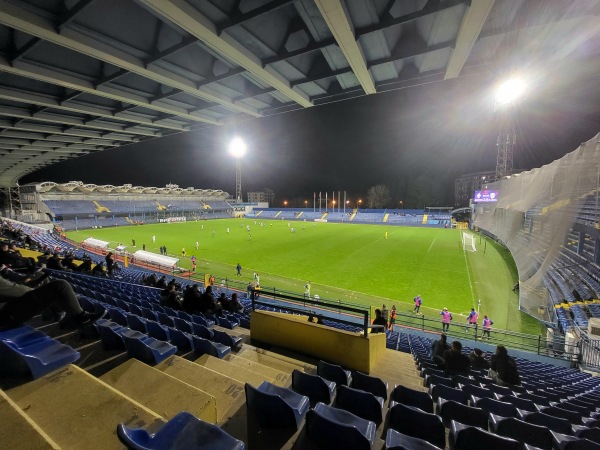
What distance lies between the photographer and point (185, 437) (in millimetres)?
1714

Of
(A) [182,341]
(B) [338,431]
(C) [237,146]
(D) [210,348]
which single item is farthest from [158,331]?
(C) [237,146]

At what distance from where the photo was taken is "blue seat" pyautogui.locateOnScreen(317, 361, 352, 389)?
3.53m

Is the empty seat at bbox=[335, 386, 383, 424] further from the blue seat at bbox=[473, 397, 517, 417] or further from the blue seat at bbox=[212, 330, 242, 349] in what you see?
the blue seat at bbox=[212, 330, 242, 349]

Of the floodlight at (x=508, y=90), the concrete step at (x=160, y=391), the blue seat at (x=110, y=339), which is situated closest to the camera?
the concrete step at (x=160, y=391)

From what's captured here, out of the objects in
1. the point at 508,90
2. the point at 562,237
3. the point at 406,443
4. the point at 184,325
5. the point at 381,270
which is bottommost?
the point at 381,270

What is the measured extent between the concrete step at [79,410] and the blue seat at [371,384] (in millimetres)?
2418

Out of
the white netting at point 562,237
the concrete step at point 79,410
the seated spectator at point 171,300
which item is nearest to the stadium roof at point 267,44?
the concrete step at point 79,410

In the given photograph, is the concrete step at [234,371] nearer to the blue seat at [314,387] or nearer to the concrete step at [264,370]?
the concrete step at [264,370]

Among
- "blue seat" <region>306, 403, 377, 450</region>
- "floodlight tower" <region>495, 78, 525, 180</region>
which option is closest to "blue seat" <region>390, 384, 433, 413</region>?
"blue seat" <region>306, 403, 377, 450</region>

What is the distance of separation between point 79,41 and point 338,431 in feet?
22.1

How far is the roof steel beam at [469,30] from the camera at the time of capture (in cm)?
371

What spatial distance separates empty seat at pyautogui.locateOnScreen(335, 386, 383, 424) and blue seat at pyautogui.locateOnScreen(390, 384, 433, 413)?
2.26 ft

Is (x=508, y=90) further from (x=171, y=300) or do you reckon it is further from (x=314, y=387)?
Result: (x=314, y=387)

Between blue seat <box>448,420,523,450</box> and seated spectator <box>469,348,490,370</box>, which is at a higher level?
blue seat <box>448,420,523,450</box>
